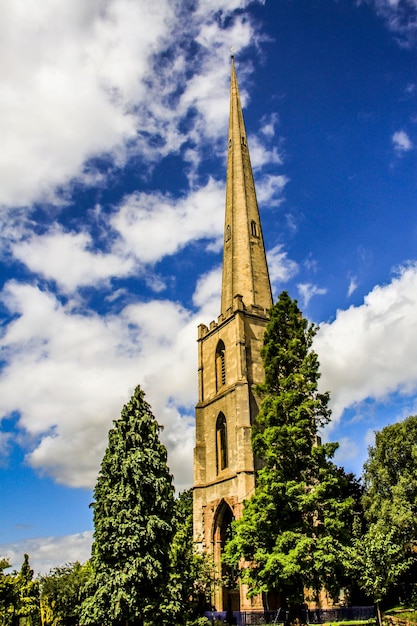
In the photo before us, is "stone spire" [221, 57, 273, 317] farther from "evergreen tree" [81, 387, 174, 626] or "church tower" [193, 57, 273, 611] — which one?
"evergreen tree" [81, 387, 174, 626]

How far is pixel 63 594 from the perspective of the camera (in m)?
27.7

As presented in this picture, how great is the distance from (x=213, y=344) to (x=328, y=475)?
16.3m

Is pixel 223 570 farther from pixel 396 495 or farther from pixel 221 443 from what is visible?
pixel 396 495

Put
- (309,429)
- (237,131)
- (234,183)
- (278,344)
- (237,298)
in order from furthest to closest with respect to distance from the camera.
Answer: (237,131), (234,183), (237,298), (278,344), (309,429)

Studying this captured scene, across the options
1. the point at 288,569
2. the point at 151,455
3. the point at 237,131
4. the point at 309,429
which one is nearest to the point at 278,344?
the point at 309,429

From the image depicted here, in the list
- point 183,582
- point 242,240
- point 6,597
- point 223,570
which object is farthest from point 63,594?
point 242,240

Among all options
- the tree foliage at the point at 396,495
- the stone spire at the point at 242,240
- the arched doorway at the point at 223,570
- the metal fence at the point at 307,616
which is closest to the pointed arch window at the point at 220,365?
the stone spire at the point at 242,240

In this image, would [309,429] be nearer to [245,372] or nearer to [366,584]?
[366,584]

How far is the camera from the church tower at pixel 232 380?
2817cm

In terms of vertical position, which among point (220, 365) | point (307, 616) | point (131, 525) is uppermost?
point (220, 365)

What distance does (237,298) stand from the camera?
107 ft

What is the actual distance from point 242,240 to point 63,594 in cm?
2410

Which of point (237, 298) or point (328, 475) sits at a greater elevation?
point (237, 298)

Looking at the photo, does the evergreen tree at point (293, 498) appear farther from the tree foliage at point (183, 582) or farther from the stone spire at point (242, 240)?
the stone spire at point (242, 240)
